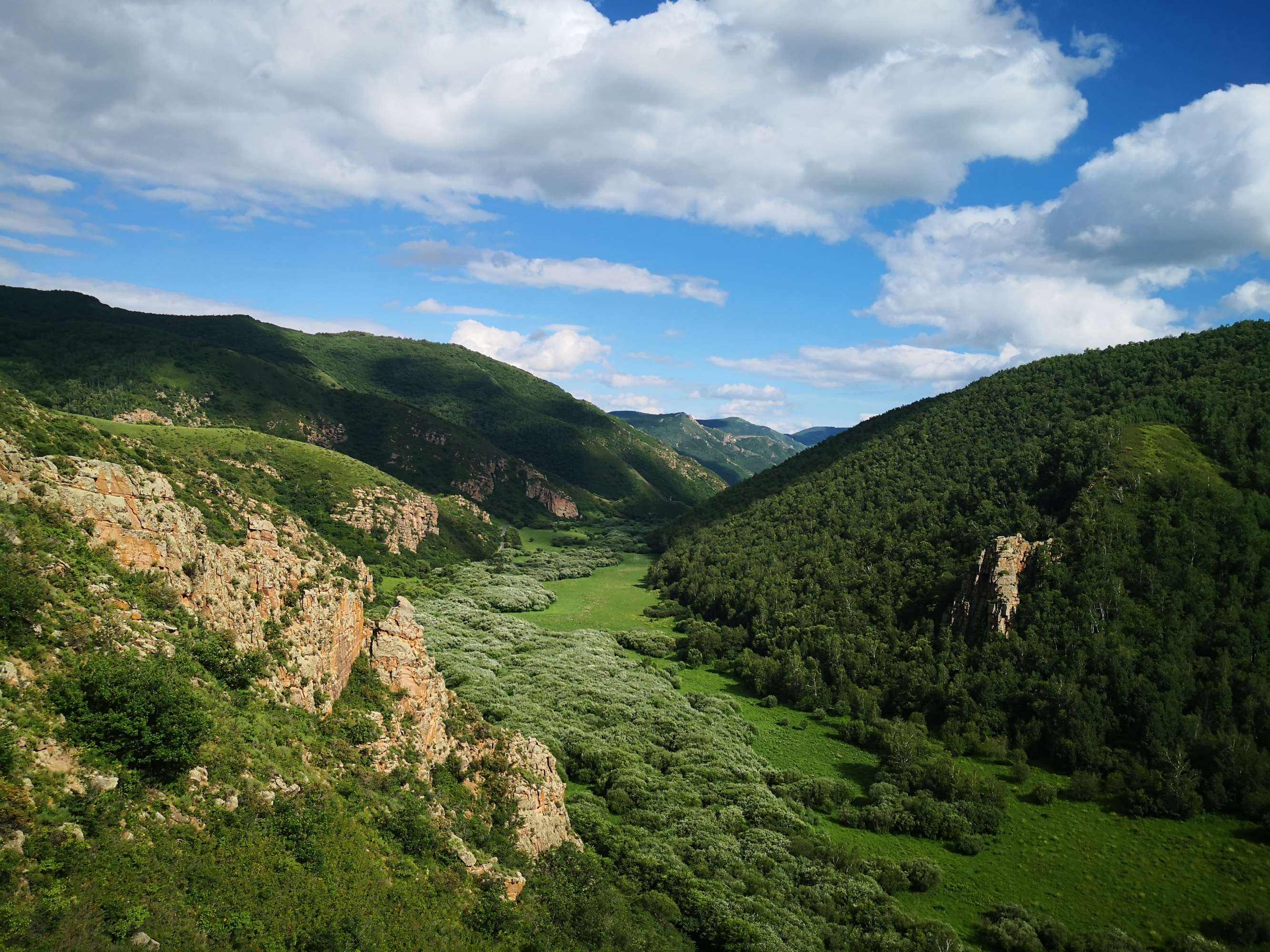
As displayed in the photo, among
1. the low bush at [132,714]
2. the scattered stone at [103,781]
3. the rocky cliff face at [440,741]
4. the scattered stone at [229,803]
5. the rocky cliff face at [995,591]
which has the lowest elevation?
the rocky cliff face at [440,741]

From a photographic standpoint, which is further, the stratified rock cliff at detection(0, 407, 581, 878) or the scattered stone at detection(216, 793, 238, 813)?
the stratified rock cliff at detection(0, 407, 581, 878)

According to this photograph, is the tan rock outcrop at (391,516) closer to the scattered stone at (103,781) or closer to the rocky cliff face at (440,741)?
the rocky cliff face at (440,741)

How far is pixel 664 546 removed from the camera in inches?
7731

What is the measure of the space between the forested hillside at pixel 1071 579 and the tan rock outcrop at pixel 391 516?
214ft

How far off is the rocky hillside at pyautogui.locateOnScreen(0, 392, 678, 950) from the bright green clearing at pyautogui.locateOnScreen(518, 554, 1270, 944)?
97.6ft

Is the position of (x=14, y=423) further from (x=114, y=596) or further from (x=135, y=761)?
(x=135, y=761)

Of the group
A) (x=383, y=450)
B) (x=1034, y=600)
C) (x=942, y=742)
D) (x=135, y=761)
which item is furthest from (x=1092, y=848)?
(x=383, y=450)

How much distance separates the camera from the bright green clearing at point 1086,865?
46.0 meters

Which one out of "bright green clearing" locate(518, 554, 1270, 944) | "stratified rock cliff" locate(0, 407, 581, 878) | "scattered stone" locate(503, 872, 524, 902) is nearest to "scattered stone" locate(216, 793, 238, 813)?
"stratified rock cliff" locate(0, 407, 581, 878)

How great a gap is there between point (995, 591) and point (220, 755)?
89.2 meters

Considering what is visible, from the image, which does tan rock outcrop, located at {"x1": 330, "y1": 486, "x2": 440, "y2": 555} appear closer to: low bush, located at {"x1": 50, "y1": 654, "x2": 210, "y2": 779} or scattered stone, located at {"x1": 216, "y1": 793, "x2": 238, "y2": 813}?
low bush, located at {"x1": 50, "y1": 654, "x2": 210, "y2": 779}

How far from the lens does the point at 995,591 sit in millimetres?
83250

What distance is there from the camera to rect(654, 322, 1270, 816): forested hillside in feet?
219

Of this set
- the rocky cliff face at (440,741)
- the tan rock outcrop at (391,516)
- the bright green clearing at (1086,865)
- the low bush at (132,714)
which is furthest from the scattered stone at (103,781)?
the tan rock outcrop at (391,516)
